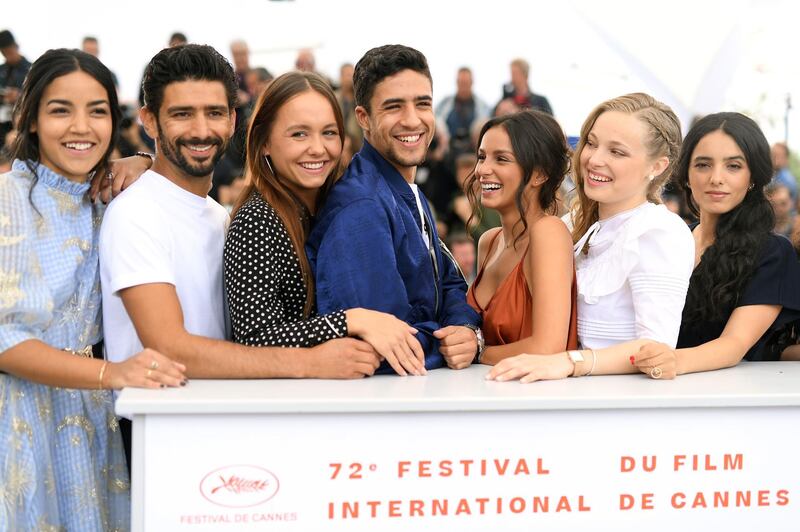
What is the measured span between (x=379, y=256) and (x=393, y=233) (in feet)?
0.40

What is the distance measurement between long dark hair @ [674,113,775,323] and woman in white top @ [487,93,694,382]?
290 millimetres

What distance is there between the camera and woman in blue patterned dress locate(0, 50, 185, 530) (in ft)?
7.11

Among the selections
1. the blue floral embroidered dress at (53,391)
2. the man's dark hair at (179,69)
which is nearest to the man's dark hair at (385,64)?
the man's dark hair at (179,69)

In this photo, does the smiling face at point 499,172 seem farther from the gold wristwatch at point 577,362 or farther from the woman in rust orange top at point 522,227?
the gold wristwatch at point 577,362

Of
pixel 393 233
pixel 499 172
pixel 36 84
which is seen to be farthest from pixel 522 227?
pixel 36 84

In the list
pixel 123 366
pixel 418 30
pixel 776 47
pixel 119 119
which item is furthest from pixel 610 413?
pixel 776 47

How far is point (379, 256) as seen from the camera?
7.62ft

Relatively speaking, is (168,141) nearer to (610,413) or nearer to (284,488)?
(284,488)

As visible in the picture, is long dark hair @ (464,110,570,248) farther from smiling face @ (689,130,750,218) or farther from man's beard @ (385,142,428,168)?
smiling face @ (689,130,750,218)

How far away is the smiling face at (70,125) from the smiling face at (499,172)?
1.04 meters

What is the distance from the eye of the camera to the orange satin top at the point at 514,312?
256 cm

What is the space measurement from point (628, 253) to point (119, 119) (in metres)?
1.37

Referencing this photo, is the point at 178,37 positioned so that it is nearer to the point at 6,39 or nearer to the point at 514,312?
the point at 6,39

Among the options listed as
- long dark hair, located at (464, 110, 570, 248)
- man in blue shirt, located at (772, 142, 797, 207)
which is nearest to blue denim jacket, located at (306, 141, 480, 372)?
long dark hair, located at (464, 110, 570, 248)
